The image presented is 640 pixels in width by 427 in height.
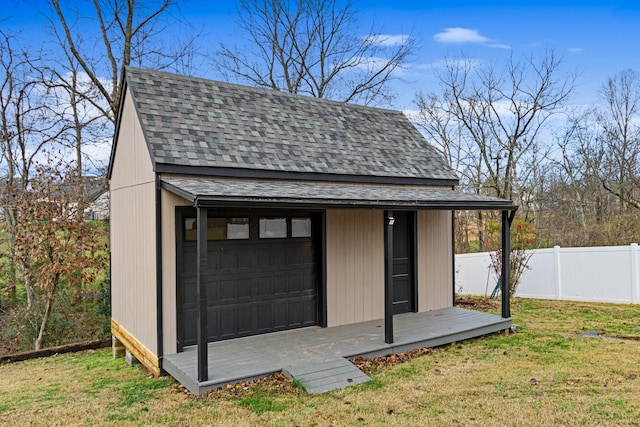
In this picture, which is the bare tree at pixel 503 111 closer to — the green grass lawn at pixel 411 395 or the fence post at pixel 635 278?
the fence post at pixel 635 278

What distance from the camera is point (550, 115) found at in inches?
719

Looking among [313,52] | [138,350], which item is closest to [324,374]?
[138,350]

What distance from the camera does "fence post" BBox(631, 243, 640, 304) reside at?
396 inches

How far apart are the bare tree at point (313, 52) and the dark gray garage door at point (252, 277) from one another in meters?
11.9

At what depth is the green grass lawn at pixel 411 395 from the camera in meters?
4.30

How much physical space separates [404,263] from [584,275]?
18.1ft

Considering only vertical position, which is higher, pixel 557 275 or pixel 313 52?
pixel 313 52

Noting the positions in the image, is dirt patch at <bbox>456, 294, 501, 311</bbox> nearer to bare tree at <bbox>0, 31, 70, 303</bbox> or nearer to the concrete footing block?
the concrete footing block

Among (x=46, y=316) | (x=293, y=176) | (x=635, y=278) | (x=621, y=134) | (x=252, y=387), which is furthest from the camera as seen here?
(x=621, y=134)

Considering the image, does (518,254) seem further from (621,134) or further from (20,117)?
(20,117)

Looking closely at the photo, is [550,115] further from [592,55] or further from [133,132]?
[133,132]

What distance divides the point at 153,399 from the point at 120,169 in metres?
4.02

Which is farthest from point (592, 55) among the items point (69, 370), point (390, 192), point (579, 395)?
point (69, 370)

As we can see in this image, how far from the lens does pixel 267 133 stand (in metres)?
7.23
